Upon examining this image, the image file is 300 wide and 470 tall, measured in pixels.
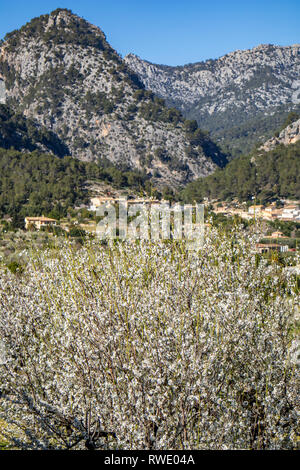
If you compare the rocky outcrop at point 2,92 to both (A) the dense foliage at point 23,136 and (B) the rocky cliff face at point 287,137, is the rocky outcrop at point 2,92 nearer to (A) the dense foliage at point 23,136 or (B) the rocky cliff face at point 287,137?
(A) the dense foliage at point 23,136

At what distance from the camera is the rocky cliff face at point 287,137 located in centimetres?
8164

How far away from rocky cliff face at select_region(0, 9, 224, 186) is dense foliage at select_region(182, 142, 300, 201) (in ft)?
62.8

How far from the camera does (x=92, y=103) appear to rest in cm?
10769

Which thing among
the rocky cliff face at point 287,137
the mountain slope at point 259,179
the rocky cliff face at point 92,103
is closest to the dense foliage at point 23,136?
the rocky cliff face at point 92,103

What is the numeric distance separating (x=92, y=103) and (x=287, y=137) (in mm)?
49306

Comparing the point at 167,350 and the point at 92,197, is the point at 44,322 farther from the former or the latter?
the point at 92,197

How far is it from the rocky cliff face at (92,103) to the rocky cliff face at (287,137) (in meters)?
19.9

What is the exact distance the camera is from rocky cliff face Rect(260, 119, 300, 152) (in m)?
81.6

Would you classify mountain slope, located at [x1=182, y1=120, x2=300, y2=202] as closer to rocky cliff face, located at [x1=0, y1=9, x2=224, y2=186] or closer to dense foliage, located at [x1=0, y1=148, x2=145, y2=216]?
dense foliage, located at [x1=0, y1=148, x2=145, y2=216]

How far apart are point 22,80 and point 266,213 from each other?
286 feet

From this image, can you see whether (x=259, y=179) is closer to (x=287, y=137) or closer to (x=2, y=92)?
(x=287, y=137)

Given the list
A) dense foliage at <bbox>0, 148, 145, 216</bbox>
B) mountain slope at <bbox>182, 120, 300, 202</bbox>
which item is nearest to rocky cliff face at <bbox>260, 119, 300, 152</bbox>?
mountain slope at <bbox>182, 120, 300, 202</bbox>

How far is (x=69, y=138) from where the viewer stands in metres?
106
